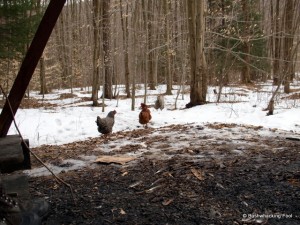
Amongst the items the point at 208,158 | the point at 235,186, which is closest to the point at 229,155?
the point at 208,158

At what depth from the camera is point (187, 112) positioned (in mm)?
11625

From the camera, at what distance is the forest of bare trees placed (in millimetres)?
12289

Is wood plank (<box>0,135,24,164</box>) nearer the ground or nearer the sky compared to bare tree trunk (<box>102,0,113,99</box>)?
nearer the ground

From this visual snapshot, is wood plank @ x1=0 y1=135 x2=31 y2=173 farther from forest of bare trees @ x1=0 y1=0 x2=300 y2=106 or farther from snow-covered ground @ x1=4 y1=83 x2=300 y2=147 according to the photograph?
forest of bare trees @ x1=0 y1=0 x2=300 y2=106

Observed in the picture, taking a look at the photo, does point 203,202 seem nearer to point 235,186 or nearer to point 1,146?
point 235,186

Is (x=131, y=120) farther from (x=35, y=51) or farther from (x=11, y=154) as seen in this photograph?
(x=35, y=51)

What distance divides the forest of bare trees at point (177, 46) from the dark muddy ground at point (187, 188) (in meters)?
4.32

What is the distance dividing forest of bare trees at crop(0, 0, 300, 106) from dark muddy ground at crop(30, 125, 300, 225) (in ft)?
14.2

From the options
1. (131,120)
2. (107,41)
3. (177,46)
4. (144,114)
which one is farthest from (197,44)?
(107,41)

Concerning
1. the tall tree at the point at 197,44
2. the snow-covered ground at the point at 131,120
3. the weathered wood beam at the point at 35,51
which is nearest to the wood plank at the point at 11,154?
the weathered wood beam at the point at 35,51

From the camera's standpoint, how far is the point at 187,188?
3719 millimetres

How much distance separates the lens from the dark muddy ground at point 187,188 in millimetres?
3121

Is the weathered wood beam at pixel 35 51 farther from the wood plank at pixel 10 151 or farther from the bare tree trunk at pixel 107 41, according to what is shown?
the bare tree trunk at pixel 107 41

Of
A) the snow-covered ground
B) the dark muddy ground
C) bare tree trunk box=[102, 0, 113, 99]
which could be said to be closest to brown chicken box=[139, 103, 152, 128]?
the snow-covered ground
